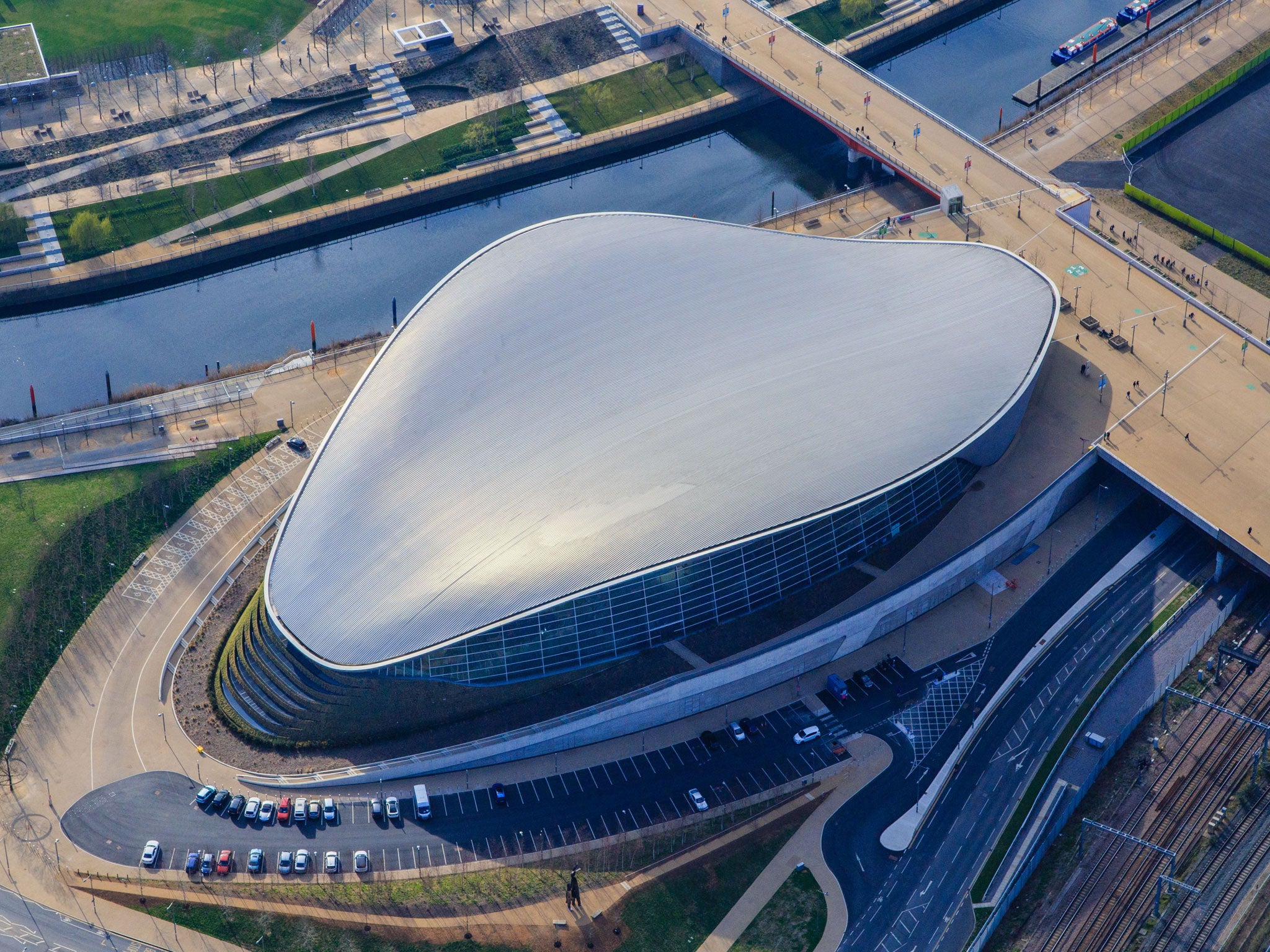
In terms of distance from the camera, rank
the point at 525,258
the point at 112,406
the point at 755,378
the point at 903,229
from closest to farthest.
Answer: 1. the point at 755,378
2. the point at 525,258
3. the point at 112,406
4. the point at 903,229

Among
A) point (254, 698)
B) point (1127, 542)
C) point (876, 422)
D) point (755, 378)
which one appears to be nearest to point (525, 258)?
point (755, 378)

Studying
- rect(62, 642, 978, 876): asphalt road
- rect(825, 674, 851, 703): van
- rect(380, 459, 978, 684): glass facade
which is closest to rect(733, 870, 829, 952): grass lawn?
rect(62, 642, 978, 876): asphalt road

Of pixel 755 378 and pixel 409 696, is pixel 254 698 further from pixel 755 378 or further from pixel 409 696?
pixel 755 378

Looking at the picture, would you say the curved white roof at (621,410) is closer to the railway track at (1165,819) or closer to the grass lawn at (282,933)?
the grass lawn at (282,933)

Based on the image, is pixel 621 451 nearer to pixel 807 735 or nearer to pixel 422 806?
pixel 807 735

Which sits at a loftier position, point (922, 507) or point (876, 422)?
point (876, 422)
